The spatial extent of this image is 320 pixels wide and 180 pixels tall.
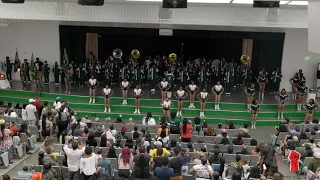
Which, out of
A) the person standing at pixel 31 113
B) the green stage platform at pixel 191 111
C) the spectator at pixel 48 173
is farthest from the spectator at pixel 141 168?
the green stage platform at pixel 191 111

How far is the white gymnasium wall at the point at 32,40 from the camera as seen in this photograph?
1912 centimetres

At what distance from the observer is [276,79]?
17.9 metres

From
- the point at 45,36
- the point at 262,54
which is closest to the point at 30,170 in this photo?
the point at 45,36

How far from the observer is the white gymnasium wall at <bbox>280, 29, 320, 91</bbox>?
18.0m

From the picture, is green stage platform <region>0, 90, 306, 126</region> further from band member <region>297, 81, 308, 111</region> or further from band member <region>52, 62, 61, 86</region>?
band member <region>52, 62, 61, 86</region>

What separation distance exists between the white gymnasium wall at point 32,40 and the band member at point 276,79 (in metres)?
10.2

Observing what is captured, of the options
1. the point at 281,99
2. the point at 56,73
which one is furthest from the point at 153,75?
the point at 281,99

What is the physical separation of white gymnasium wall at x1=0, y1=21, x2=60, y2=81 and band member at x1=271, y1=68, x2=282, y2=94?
10.2m

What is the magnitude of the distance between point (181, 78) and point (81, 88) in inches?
184

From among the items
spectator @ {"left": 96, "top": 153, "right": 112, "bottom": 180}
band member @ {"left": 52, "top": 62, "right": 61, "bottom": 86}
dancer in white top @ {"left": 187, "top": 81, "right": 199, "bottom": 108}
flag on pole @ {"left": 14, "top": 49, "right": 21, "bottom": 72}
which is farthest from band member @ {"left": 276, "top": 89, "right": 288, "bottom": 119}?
flag on pole @ {"left": 14, "top": 49, "right": 21, "bottom": 72}

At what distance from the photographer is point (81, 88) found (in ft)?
60.6

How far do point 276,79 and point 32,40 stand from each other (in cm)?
1172

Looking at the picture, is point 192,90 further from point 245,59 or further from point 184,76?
point 245,59

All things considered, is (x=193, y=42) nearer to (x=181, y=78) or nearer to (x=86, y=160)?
(x=181, y=78)
